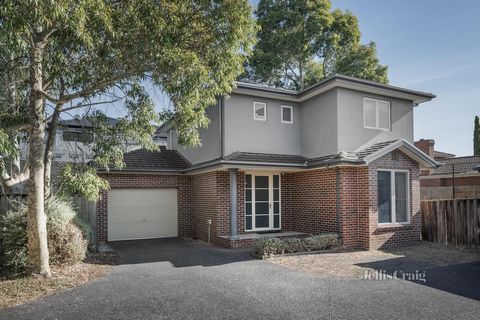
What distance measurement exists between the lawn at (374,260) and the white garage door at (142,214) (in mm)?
6302

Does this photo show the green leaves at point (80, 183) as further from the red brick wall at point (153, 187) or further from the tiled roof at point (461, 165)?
the tiled roof at point (461, 165)

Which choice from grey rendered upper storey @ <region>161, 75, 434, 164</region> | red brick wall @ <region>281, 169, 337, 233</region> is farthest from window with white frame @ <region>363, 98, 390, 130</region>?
red brick wall @ <region>281, 169, 337, 233</region>

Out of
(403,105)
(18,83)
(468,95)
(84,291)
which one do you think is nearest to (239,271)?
(84,291)

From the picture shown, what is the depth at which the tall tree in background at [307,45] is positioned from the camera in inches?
931

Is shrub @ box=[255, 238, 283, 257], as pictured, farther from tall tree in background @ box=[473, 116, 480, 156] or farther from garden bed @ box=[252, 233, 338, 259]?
tall tree in background @ box=[473, 116, 480, 156]

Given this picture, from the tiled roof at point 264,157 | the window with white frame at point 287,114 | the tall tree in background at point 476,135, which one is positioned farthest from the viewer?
the tall tree in background at point 476,135

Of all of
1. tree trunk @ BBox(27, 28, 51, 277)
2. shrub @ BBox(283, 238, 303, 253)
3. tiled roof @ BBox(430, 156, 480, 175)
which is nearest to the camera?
tree trunk @ BBox(27, 28, 51, 277)

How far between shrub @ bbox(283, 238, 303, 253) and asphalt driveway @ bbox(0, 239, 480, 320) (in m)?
1.79

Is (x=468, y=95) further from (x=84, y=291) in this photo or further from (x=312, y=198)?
(x=84, y=291)

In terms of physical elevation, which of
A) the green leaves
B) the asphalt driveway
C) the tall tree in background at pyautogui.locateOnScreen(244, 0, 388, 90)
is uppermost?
the tall tree in background at pyautogui.locateOnScreen(244, 0, 388, 90)

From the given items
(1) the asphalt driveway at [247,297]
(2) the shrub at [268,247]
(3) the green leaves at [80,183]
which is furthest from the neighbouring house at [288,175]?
(3) the green leaves at [80,183]

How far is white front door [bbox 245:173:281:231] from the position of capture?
1343 centimetres

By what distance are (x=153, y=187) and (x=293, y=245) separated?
6557 mm

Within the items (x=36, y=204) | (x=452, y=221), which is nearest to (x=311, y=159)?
(x=452, y=221)
